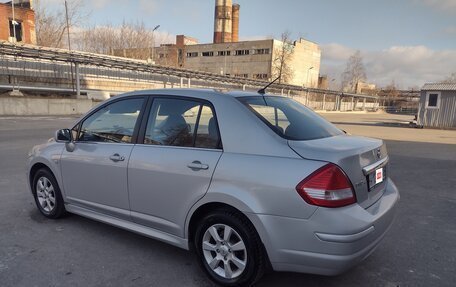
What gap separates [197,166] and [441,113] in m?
26.7

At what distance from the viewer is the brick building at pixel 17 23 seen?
39094 millimetres

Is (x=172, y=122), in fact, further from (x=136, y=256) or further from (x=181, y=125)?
(x=136, y=256)

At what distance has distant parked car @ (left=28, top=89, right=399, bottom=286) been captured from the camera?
2.60 m

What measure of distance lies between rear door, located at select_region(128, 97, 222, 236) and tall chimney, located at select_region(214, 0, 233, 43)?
71219mm

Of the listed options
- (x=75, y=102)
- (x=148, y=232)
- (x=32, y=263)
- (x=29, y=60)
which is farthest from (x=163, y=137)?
(x=29, y=60)

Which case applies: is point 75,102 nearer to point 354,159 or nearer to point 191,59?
point 354,159

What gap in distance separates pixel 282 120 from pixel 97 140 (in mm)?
2112

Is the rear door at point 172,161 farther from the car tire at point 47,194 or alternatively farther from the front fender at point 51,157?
the car tire at point 47,194

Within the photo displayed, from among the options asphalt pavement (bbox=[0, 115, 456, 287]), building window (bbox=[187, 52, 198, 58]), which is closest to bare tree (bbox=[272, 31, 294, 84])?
building window (bbox=[187, 52, 198, 58])

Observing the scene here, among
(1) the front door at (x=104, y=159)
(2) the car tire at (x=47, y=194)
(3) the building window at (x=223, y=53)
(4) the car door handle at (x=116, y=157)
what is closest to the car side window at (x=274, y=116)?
(1) the front door at (x=104, y=159)

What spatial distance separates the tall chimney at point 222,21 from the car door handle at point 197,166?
235ft

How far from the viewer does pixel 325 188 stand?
8.39 feet

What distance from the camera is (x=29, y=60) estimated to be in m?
28.0

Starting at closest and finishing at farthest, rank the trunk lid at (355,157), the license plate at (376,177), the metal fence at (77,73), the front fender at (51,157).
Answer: the trunk lid at (355,157)
the license plate at (376,177)
the front fender at (51,157)
the metal fence at (77,73)
